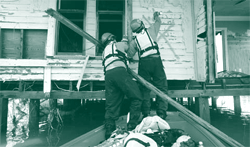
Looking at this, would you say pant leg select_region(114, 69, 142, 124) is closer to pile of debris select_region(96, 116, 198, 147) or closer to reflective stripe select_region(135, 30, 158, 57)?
pile of debris select_region(96, 116, 198, 147)

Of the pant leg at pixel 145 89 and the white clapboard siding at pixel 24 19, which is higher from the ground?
the white clapboard siding at pixel 24 19

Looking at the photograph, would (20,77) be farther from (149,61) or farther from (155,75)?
(155,75)

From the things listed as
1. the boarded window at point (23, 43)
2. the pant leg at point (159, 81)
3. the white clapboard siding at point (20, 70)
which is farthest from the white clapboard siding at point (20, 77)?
the pant leg at point (159, 81)

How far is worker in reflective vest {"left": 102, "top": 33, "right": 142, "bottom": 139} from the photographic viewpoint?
3.58 meters

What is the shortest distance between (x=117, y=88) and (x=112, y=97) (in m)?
0.22

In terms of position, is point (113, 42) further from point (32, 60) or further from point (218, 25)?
point (218, 25)

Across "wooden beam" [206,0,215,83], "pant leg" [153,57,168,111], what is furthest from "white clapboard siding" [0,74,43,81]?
"wooden beam" [206,0,215,83]

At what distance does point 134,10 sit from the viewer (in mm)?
A: 5625

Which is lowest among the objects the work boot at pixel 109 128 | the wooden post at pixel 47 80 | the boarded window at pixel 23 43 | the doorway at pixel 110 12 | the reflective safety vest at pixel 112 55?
the work boot at pixel 109 128

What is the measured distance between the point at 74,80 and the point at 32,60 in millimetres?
1365

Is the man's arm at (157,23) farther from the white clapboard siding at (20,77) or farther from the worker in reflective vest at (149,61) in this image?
the white clapboard siding at (20,77)

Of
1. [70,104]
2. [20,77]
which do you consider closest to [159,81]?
[20,77]

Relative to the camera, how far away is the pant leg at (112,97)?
367 centimetres

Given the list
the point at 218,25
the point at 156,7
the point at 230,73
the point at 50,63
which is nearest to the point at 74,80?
the point at 50,63
